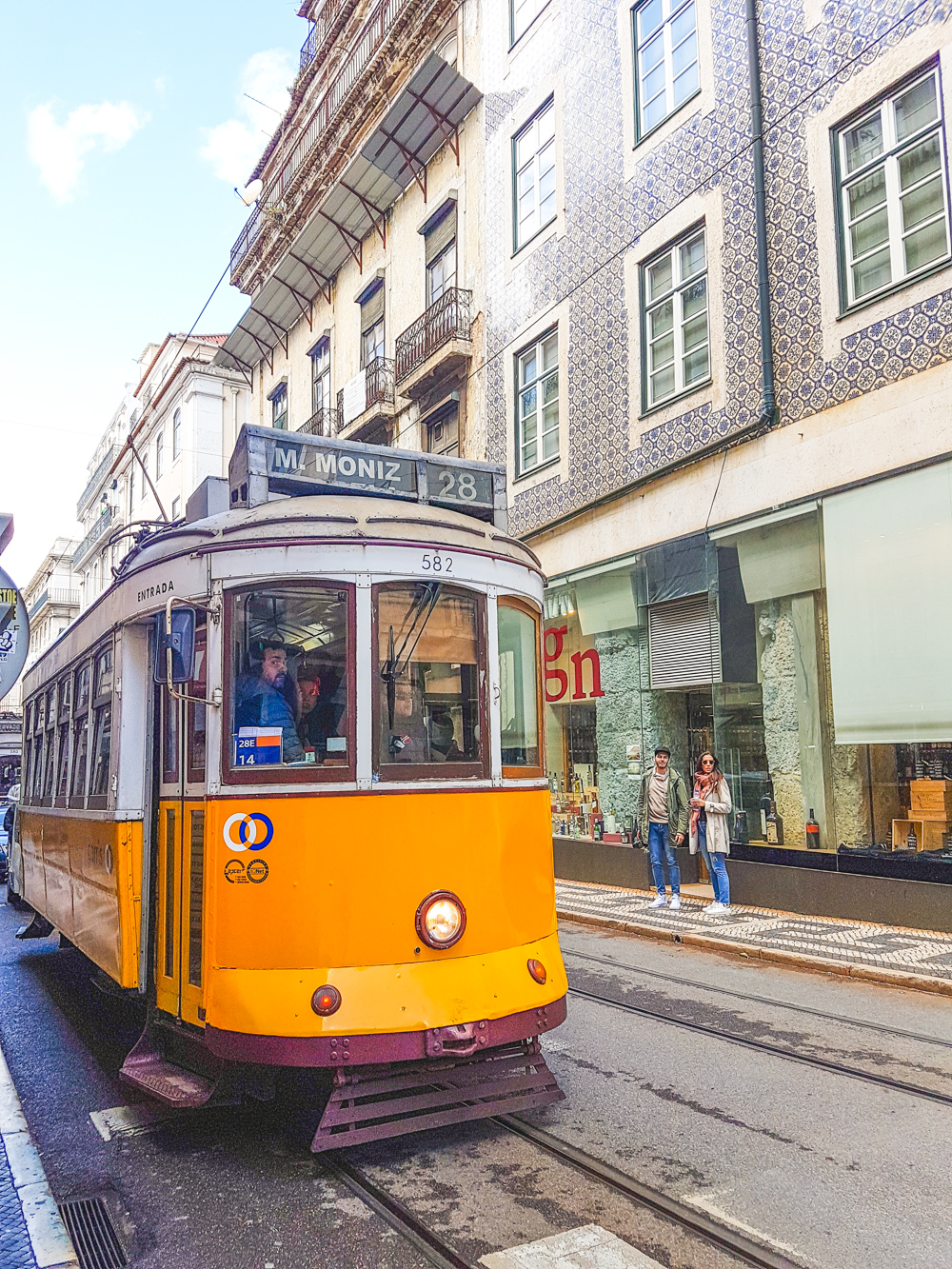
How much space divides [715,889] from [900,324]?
645cm

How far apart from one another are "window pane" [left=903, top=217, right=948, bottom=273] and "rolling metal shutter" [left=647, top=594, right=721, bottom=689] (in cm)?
462

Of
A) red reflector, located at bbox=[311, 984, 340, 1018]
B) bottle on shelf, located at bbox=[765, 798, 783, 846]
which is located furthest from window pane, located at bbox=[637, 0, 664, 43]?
red reflector, located at bbox=[311, 984, 340, 1018]

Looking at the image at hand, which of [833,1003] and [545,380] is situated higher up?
[545,380]

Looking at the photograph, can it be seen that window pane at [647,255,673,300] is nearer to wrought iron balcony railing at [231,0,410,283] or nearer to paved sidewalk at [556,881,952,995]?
paved sidewalk at [556,881,952,995]

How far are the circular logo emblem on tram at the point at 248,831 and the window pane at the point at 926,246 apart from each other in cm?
909

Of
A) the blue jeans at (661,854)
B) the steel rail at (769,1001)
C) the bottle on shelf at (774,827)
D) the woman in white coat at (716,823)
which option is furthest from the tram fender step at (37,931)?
the bottle on shelf at (774,827)

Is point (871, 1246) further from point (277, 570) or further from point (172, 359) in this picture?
point (172, 359)

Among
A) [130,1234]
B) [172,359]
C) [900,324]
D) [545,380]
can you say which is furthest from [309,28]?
[130,1234]

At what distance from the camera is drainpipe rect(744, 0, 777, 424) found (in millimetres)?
12180

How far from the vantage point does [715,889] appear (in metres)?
11.8

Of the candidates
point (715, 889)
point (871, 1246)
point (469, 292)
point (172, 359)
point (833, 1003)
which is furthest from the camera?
point (172, 359)

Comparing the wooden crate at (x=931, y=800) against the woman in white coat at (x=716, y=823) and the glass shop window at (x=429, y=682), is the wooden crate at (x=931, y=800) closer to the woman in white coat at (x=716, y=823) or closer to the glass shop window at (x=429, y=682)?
the woman in white coat at (x=716, y=823)

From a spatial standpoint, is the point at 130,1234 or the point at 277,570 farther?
the point at 277,570

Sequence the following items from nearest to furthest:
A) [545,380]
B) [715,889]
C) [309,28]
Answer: [715,889] < [545,380] < [309,28]
